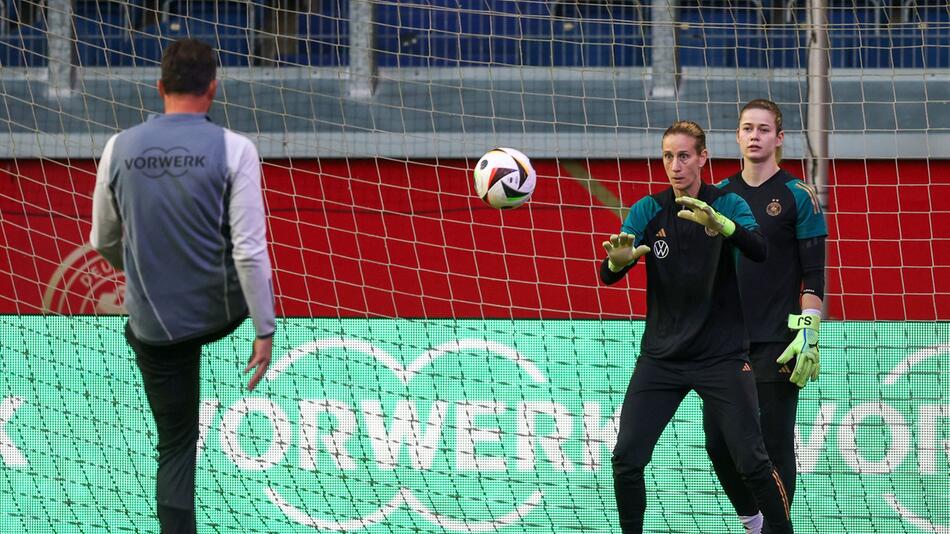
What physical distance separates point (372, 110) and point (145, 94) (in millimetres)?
2338

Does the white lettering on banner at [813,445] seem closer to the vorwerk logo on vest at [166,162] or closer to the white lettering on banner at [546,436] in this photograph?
the white lettering on banner at [546,436]

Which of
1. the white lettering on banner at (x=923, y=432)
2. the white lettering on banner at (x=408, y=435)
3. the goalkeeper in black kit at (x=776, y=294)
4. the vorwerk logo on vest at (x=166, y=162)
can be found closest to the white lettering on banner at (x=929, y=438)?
the white lettering on banner at (x=923, y=432)

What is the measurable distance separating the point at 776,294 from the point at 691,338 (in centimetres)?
67

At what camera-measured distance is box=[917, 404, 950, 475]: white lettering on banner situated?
6148 millimetres

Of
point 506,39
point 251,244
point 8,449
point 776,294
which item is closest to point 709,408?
point 776,294

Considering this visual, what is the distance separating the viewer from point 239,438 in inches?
246

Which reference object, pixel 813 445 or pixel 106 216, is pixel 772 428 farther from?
pixel 106 216

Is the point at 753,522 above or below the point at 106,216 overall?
below

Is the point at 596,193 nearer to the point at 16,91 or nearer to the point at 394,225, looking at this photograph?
the point at 394,225

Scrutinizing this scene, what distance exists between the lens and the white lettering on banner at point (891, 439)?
20.2 ft

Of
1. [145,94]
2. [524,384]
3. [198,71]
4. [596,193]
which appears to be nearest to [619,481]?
[524,384]

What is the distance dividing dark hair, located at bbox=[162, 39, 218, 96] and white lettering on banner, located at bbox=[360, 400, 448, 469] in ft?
9.37

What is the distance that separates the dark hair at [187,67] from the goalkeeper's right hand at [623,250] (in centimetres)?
166

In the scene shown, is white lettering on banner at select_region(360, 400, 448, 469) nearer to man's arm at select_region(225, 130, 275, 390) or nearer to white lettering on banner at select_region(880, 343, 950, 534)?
white lettering on banner at select_region(880, 343, 950, 534)
